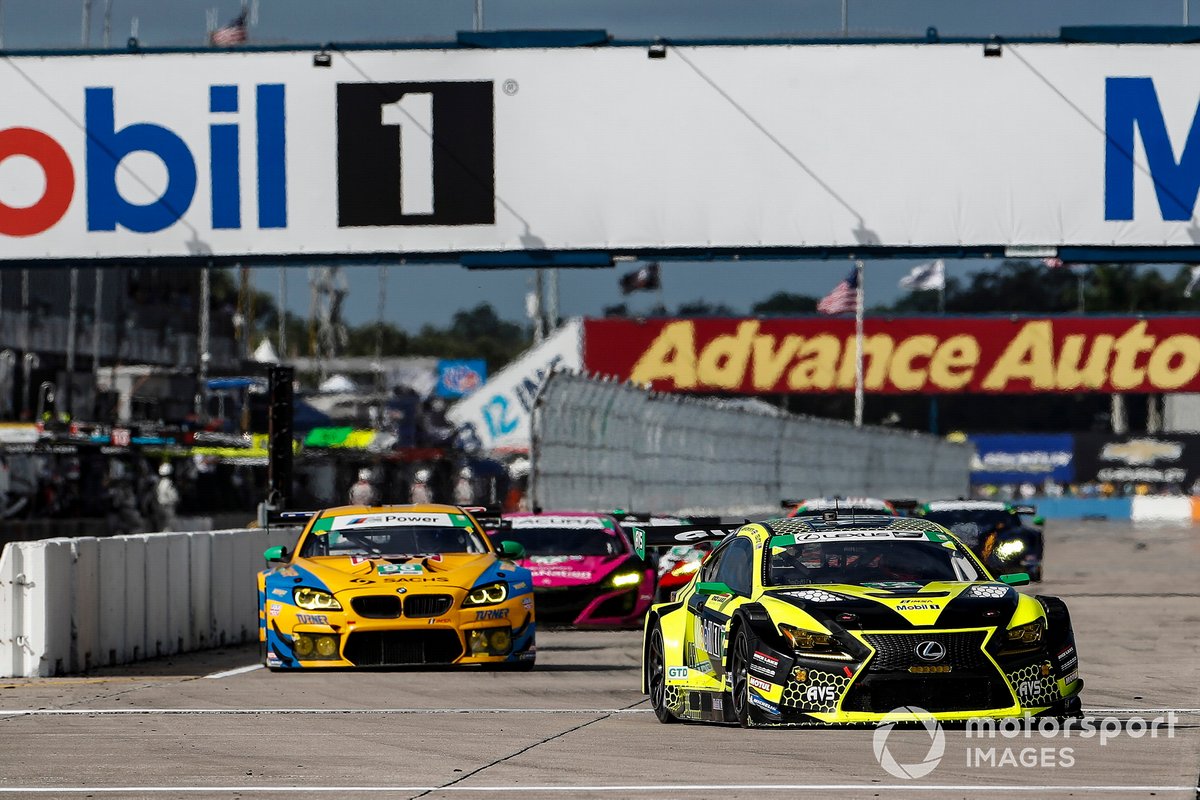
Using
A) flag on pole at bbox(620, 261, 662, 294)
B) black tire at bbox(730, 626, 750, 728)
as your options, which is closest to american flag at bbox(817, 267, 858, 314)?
flag on pole at bbox(620, 261, 662, 294)

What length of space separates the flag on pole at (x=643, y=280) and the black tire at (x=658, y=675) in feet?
263

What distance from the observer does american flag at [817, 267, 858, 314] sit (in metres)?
69.1

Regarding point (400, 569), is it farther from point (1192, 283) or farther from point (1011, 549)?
point (1192, 283)

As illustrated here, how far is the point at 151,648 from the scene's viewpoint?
61.5 feet

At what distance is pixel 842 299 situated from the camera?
6912cm

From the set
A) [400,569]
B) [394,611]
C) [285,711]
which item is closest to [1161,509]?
[400,569]

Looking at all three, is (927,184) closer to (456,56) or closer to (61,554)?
(456,56)

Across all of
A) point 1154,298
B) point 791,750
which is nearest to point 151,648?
point 791,750

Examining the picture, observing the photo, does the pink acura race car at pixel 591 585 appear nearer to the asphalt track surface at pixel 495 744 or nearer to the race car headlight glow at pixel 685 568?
the race car headlight glow at pixel 685 568

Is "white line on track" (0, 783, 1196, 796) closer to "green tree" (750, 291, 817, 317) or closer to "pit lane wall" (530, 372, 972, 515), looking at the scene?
"pit lane wall" (530, 372, 972, 515)

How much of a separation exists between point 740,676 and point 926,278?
7805 cm

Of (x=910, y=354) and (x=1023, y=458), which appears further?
(x=910, y=354)

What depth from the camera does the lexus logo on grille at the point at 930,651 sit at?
11.1 meters

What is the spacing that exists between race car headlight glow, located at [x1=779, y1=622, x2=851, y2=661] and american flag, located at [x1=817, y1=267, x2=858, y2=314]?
57849mm
